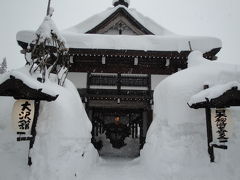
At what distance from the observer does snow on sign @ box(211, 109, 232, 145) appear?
17.6ft

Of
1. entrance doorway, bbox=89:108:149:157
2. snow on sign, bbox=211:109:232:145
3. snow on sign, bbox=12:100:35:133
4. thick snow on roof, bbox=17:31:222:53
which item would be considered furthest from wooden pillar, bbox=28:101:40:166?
entrance doorway, bbox=89:108:149:157

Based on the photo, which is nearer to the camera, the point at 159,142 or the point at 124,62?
the point at 159,142

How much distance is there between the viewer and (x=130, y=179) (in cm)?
667

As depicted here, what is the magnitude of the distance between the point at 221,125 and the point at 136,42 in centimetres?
624

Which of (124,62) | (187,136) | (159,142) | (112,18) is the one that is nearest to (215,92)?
(187,136)

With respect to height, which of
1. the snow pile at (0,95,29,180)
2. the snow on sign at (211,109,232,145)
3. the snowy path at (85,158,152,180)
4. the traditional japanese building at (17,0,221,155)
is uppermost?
the traditional japanese building at (17,0,221,155)

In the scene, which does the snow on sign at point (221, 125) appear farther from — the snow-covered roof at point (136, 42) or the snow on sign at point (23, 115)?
the snow-covered roof at point (136, 42)

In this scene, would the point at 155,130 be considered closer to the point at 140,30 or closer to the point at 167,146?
the point at 167,146

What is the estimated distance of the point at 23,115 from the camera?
5141 millimetres

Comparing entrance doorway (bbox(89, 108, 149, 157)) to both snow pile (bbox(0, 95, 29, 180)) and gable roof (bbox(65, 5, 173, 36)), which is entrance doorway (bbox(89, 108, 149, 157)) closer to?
gable roof (bbox(65, 5, 173, 36))

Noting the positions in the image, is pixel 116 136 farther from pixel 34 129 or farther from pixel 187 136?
pixel 34 129

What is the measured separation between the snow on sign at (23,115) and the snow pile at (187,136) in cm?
374

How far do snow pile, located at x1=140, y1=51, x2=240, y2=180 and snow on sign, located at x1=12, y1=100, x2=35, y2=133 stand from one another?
3739 millimetres

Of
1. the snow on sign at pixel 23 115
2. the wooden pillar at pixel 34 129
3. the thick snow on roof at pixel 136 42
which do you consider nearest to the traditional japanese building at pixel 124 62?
the thick snow on roof at pixel 136 42
